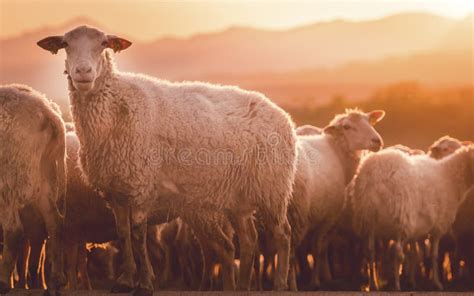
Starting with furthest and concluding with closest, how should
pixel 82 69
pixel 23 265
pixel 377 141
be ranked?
pixel 377 141, pixel 23 265, pixel 82 69

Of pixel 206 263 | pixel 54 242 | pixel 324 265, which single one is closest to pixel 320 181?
pixel 324 265

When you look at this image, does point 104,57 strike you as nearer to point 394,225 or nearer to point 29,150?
point 29,150

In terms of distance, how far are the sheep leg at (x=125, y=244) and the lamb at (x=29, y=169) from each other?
0.60 meters

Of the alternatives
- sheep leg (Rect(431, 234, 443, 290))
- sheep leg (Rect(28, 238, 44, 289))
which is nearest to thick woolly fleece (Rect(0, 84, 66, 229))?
sheep leg (Rect(28, 238, 44, 289))

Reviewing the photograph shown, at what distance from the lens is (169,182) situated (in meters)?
10.9

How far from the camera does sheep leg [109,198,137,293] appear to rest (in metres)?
10.4

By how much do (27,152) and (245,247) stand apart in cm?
294

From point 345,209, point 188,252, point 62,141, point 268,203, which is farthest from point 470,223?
point 62,141

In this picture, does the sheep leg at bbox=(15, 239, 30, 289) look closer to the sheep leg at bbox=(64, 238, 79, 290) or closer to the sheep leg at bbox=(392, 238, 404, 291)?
the sheep leg at bbox=(64, 238, 79, 290)

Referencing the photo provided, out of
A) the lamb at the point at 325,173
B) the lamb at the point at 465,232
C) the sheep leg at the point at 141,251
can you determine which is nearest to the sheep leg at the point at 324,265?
the lamb at the point at 325,173

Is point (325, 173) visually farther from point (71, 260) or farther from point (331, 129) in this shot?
point (71, 260)

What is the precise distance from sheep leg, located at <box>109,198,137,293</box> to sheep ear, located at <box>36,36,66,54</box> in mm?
1740

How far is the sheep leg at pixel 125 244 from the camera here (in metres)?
10.4

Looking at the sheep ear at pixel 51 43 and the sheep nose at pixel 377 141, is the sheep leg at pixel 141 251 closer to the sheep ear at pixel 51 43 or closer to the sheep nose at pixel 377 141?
the sheep ear at pixel 51 43
